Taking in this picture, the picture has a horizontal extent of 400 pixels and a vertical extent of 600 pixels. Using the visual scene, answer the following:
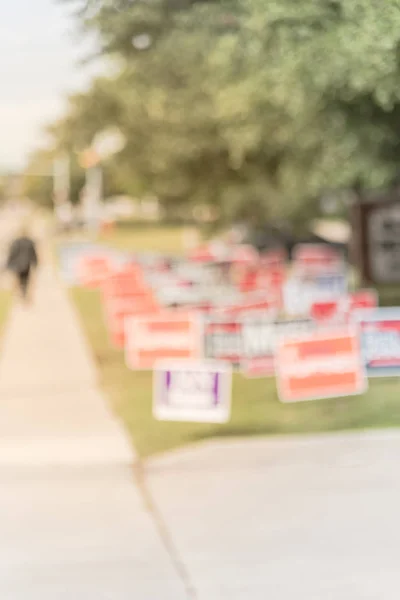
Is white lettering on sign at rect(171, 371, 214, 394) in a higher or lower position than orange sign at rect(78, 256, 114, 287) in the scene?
higher

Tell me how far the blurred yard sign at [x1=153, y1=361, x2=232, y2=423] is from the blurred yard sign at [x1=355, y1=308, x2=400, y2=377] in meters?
2.58

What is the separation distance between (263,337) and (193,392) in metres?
2.74

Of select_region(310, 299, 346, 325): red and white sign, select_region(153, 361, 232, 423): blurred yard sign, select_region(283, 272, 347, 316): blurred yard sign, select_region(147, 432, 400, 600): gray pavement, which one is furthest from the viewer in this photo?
select_region(283, 272, 347, 316): blurred yard sign

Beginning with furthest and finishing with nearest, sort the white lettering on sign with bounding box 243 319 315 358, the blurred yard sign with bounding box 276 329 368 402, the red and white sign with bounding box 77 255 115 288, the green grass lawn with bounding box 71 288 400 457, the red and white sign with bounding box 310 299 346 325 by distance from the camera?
the red and white sign with bounding box 77 255 115 288 < the red and white sign with bounding box 310 299 346 325 < the white lettering on sign with bounding box 243 319 315 358 < the blurred yard sign with bounding box 276 329 368 402 < the green grass lawn with bounding box 71 288 400 457

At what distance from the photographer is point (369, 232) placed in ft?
74.6

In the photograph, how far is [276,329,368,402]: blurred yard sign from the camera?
29.4ft

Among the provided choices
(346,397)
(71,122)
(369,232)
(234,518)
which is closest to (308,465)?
(234,518)

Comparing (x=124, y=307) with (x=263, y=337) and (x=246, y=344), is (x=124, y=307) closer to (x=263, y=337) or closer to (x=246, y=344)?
(x=246, y=344)

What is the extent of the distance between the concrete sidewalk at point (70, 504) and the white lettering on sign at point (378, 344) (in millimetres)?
2683

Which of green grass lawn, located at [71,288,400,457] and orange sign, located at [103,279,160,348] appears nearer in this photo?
green grass lawn, located at [71,288,400,457]

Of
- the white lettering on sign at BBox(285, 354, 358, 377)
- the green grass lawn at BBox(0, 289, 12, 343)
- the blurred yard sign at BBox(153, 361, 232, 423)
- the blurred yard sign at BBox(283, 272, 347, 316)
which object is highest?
the blurred yard sign at BBox(153, 361, 232, 423)

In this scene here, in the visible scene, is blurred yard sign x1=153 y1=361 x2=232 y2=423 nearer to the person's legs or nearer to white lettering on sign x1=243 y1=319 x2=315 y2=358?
white lettering on sign x1=243 y1=319 x2=315 y2=358

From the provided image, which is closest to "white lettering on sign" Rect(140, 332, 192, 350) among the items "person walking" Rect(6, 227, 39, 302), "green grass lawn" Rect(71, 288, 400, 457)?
"green grass lawn" Rect(71, 288, 400, 457)

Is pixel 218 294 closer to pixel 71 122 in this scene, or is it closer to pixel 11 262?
pixel 11 262
